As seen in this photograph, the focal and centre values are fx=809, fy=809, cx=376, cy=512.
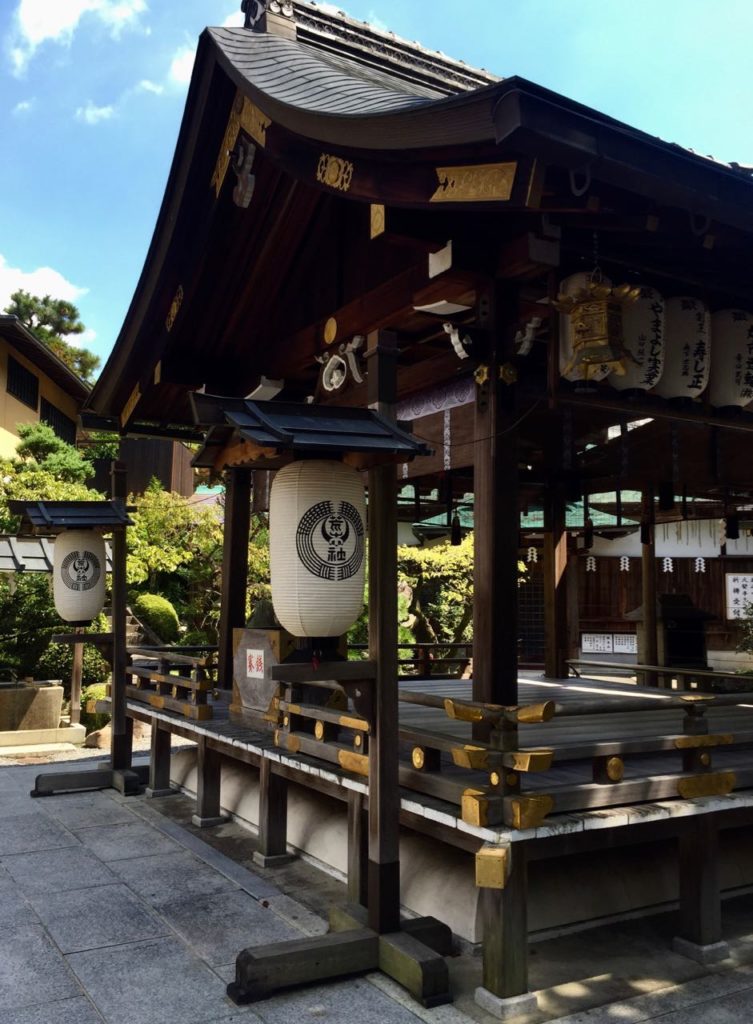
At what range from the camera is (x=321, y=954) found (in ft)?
14.4

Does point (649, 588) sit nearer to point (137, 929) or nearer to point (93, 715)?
point (137, 929)

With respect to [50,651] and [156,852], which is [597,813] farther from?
[50,651]

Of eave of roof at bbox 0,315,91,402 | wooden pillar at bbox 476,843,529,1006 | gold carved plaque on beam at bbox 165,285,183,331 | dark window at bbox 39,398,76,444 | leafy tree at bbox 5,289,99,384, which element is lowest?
wooden pillar at bbox 476,843,529,1006

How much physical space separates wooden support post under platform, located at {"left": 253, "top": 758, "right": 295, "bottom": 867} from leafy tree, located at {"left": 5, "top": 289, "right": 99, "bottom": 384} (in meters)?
37.9

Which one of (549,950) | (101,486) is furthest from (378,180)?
(101,486)

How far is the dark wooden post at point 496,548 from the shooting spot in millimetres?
4957

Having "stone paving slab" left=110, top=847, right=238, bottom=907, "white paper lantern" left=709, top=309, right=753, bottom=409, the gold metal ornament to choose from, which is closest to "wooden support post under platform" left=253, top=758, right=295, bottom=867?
"stone paving slab" left=110, top=847, right=238, bottom=907

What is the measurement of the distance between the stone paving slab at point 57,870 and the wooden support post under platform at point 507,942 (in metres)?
3.36

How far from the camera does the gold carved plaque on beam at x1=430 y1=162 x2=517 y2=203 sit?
12.9 ft

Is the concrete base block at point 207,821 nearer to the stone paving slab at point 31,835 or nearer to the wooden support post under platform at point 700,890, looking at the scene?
the stone paving slab at point 31,835

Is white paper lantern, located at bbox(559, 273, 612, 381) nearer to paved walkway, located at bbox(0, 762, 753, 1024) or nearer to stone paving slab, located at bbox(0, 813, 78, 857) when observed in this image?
paved walkway, located at bbox(0, 762, 753, 1024)

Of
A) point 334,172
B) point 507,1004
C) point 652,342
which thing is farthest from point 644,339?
point 507,1004

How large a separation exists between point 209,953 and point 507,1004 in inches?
73.9

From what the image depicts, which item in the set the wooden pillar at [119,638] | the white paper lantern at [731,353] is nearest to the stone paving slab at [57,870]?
the wooden pillar at [119,638]
